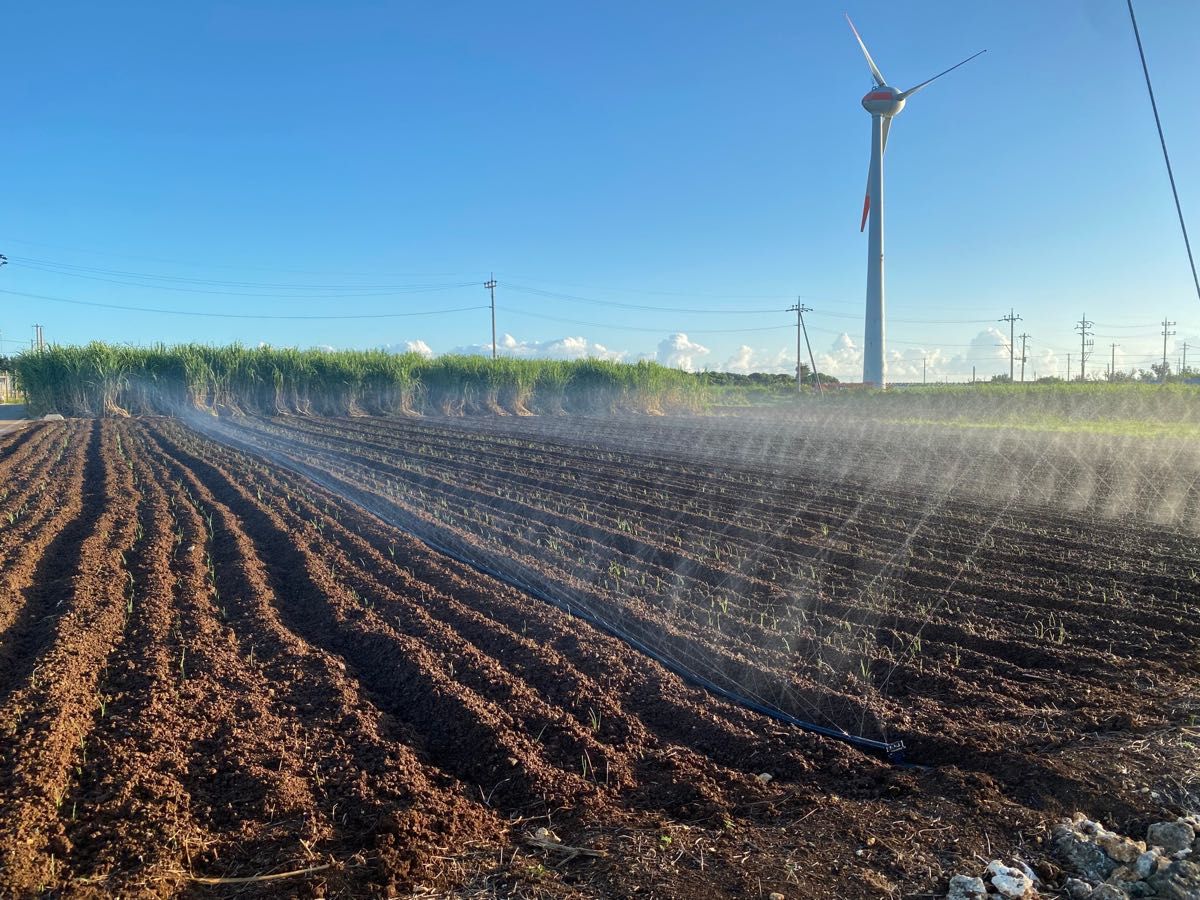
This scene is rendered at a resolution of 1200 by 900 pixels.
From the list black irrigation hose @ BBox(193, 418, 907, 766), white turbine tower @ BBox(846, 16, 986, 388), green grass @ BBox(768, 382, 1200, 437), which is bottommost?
black irrigation hose @ BBox(193, 418, 907, 766)

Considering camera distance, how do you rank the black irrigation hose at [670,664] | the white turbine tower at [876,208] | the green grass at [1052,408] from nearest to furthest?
the black irrigation hose at [670,664] → the green grass at [1052,408] → the white turbine tower at [876,208]

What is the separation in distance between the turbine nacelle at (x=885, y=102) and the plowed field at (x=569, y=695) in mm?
34223

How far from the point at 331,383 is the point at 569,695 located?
2770 cm

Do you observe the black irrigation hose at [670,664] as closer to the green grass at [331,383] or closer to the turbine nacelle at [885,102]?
the green grass at [331,383]

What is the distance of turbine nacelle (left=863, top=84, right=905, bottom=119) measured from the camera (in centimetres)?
3719

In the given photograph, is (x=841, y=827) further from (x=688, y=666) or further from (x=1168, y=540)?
(x=1168, y=540)

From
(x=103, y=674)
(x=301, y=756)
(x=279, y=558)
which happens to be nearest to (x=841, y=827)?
(x=301, y=756)

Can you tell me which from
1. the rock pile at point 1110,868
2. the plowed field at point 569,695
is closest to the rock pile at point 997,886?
the rock pile at point 1110,868

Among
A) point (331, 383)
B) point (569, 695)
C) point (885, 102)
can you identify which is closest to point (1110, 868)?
point (569, 695)

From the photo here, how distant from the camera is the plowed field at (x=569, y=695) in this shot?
8.97ft

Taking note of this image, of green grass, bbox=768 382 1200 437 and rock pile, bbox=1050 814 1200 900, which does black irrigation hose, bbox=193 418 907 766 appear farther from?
green grass, bbox=768 382 1200 437

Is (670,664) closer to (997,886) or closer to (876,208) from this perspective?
(997,886)

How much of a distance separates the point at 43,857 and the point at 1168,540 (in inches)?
371

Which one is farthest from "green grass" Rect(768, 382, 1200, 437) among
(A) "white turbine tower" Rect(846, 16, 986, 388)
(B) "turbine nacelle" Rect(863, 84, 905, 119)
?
(B) "turbine nacelle" Rect(863, 84, 905, 119)
